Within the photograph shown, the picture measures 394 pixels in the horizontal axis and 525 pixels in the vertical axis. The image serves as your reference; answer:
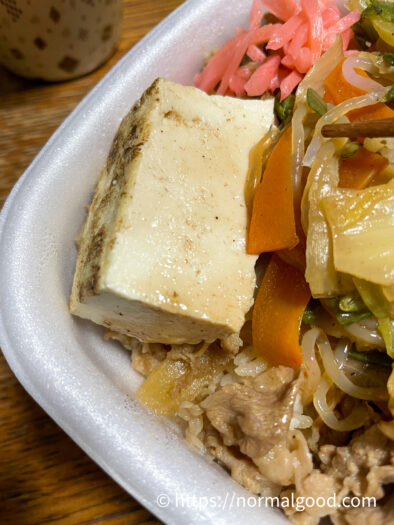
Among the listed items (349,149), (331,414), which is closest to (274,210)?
(349,149)

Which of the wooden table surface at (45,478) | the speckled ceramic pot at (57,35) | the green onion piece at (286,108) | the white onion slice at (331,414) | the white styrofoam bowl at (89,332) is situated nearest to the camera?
the white styrofoam bowl at (89,332)

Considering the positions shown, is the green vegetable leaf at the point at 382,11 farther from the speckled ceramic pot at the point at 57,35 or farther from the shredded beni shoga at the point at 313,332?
the speckled ceramic pot at the point at 57,35

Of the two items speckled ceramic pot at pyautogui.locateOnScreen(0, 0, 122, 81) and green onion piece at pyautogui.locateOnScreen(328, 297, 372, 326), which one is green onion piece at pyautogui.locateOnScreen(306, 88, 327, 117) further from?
speckled ceramic pot at pyautogui.locateOnScreen(0, 0, 122, 81)

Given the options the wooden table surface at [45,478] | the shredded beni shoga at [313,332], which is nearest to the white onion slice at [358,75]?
the shredded beni shoga at [313,332]

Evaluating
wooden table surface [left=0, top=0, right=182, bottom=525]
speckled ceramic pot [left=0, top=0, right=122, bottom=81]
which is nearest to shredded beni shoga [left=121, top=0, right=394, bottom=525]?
wooden table surface [left=0, top=0, right=182, bottom=525]

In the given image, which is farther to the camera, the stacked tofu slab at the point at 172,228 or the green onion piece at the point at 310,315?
the green onion piece at the point at 310,315

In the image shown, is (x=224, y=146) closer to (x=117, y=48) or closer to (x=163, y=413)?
(x=163, y=413)

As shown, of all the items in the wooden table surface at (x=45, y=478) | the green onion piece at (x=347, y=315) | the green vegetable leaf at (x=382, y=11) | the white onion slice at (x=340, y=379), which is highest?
the green vegetable leaf at (x=382, y=11)
